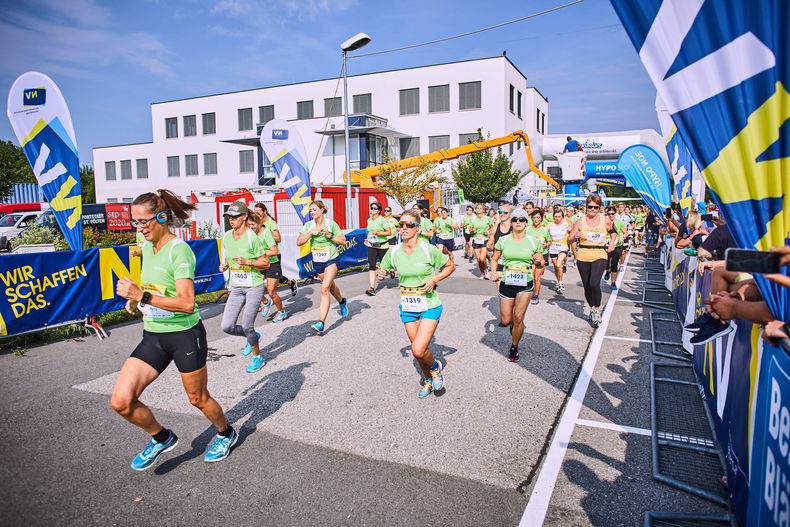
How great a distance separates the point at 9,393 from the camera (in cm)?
504

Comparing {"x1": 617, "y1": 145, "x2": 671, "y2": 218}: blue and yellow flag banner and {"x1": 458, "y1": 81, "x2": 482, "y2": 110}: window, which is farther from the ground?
{"x1": 458, "y1": 81, "x2": 482, "y2": 110}: window

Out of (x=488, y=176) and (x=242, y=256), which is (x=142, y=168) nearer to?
(x=488, y=176)

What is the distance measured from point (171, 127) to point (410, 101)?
25.8 meters

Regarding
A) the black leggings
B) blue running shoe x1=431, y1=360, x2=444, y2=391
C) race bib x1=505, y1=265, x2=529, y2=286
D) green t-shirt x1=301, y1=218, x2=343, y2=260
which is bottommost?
blue running shoe x1=431, y1=360, x2=444, y2=391

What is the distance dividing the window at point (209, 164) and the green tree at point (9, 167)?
1446 centimetres

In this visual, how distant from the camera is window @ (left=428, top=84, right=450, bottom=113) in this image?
40.0 m

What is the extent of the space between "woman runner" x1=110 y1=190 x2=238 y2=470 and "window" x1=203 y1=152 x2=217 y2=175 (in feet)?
153

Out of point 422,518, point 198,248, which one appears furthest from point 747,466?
point 198,248

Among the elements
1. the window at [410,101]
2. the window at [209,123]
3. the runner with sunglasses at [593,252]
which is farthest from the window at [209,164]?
the runner with sunglasses at [593,252]

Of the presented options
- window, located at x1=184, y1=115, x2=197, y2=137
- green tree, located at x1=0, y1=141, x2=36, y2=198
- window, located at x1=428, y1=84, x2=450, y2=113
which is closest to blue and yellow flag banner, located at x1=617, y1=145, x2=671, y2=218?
window, located at x1=428, y1=84, x2=450, y2=113

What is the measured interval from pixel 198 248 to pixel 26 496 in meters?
7.41

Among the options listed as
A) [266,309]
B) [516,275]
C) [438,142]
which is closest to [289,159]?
[266,309]

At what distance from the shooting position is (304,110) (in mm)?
43688

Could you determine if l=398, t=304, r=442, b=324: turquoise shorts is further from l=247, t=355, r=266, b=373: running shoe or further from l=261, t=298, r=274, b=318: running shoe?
l=261, t=298, r=274, b=318: running shoe
